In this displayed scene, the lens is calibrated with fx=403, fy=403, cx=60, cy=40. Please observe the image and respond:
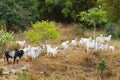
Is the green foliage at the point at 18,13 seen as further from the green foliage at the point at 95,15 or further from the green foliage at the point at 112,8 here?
Answer: the green foliage at the point at 112,8

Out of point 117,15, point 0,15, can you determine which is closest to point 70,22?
point 0,15

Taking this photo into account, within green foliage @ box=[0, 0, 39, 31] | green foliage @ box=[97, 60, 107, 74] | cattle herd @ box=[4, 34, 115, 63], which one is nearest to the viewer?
green foliage @ box=[97, 60, 107, 74]

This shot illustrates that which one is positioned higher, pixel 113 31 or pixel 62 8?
pixel 62 8

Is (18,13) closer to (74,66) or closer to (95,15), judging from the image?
(95,15)

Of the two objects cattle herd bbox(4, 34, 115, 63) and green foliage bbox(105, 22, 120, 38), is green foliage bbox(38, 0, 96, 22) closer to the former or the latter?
green foliage bbox(105, 22, 120, 38)

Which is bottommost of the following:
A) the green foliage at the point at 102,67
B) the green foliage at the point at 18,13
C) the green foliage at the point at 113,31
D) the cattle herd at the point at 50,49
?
the green foliage at the point at 102,67

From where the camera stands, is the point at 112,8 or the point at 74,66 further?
the point at 112,8

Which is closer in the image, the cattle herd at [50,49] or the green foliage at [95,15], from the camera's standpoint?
the cattle herd at [50,49]

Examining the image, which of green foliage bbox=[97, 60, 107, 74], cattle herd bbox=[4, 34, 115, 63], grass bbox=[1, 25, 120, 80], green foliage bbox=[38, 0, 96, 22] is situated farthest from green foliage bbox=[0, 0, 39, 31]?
green foliage bbox=[97, 60, 107, 74]

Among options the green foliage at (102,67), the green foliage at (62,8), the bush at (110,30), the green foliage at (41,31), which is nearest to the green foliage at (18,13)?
the green foliage at (62,8)

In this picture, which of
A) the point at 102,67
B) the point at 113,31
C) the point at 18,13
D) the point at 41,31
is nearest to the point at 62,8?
the point at 18,13

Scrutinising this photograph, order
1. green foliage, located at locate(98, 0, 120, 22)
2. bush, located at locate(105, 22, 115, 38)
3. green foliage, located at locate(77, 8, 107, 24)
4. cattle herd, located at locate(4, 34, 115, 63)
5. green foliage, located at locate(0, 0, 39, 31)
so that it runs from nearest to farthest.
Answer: cattle herd, located at locate(4, 34, 115, 63) < green foliage, located at locate(98, 0, 120, 22) < green foliage, located at locate(77, 8, 107, 24) < bush, located at locate(105, 22, 115, 38) < green foliage, located at locate(0, 0, 39, 31)

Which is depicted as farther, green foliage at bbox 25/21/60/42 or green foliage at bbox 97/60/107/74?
green foliage at bbox 25/21/60/42

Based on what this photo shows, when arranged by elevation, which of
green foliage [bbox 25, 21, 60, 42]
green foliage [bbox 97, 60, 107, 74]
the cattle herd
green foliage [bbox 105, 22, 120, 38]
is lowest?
green foliage [bbox 97, 60, 107, 74]
